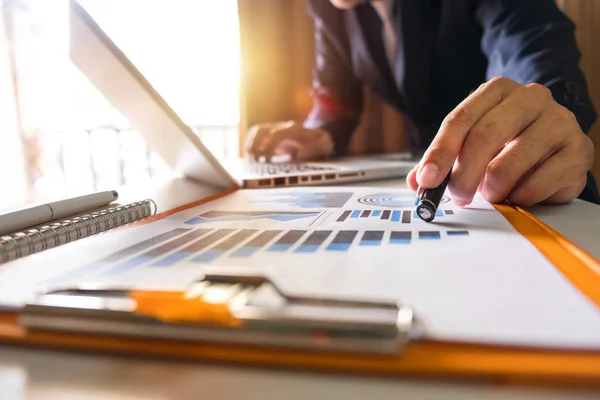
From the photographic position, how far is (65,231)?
0.32m

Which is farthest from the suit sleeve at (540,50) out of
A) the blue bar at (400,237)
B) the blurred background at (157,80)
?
the blurred background at (157,80)

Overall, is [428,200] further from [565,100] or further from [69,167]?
[69,167]

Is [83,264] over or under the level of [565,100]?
under

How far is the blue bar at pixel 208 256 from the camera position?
269 millimetres

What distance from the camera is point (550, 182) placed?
43 cm

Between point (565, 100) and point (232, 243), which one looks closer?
point (232, 243)

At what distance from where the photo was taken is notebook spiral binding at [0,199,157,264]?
0.29m

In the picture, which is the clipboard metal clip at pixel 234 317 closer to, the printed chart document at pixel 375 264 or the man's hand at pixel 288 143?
the printed chart document at pixel 375 264

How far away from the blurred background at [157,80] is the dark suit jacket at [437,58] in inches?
9.5

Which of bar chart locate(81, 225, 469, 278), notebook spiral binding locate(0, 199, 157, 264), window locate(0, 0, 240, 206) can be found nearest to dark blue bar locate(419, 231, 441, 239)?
bar chart locate(81, 225, 469, 278)

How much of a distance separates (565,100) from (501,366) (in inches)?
20.3

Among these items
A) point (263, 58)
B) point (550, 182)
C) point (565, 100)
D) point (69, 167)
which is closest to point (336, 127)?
point (263, 58)

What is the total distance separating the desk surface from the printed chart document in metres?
0.02

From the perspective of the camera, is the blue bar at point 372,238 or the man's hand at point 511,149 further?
the man's hand at point 511,149
